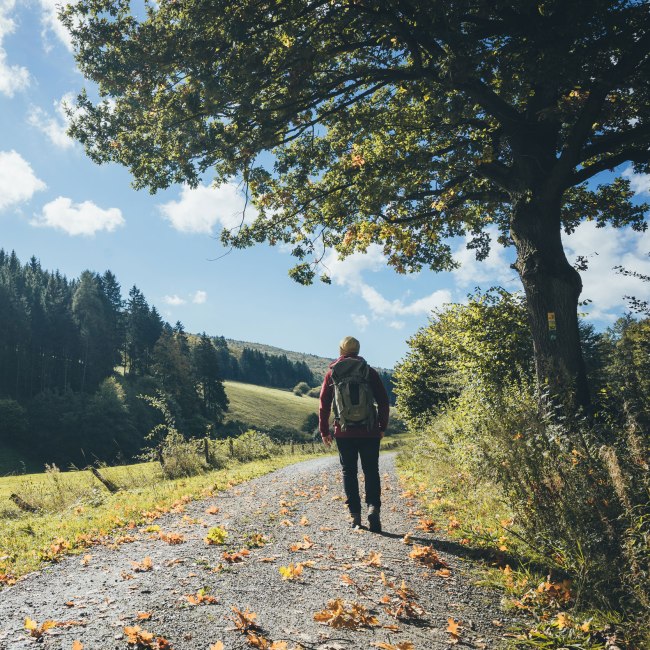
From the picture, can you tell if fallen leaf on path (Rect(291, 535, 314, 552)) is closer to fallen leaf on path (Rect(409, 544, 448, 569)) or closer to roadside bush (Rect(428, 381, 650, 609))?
fallen leaf on path (Rect(409, 544, 448, 569))

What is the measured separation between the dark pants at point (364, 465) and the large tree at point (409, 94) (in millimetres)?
3027

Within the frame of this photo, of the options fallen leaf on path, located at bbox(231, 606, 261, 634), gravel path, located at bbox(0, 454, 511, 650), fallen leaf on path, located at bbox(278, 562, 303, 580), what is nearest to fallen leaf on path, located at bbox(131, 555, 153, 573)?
gravel path, located at bbox(0, 454, 511, 650)

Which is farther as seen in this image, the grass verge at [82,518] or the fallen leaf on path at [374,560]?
the grass verge at [82,518]

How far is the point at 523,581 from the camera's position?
13.3 feet

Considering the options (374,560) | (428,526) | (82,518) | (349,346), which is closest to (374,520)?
(428,526)

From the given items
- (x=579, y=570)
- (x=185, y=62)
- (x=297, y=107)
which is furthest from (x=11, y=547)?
(x=297, y=107)

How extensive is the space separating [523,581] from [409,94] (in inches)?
369

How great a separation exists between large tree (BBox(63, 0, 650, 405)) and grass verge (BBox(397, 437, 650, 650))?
241 cm

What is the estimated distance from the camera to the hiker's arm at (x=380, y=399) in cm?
614

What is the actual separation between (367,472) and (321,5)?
846 cm

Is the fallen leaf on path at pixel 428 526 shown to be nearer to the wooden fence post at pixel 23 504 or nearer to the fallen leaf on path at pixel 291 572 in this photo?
the fallen leaf on path at pixel 291 572

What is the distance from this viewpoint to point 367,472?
607 cm

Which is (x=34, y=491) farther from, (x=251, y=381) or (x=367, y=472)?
(x=251, y=381)

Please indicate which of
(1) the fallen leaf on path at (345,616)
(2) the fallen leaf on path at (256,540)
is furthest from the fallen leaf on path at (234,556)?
(1) the fallen leaf on path at (345,616)
